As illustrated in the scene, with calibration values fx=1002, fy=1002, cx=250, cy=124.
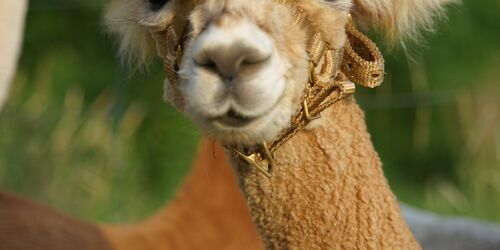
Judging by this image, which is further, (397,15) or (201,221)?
(201,221)

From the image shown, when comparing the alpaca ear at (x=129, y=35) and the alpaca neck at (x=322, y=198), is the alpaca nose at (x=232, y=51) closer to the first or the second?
the alpaca neck at (x=322, y=198)

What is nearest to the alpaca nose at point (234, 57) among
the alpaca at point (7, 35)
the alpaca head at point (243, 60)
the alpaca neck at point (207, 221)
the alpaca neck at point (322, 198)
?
the alpaca head at point (243, 60)

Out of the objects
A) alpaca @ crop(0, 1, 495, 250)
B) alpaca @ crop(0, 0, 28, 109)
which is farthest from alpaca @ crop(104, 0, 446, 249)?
alpaca @ crop(0, 1, 495, 250)

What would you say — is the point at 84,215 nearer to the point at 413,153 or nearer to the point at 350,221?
the point at 413,153

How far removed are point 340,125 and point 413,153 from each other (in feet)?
12.7

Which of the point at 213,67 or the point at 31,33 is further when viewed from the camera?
the point at 31,33

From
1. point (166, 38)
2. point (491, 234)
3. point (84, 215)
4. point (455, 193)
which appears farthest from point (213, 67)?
point (455, 193)

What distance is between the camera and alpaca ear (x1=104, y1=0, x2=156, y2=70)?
230 centimetres

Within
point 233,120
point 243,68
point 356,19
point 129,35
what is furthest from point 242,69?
point 129,35

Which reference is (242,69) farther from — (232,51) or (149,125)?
(149,125)

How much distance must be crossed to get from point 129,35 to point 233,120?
593 millimetres

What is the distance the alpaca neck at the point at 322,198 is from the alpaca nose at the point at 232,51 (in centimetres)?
32

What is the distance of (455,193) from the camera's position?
534cm

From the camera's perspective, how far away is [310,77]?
2.00 m
